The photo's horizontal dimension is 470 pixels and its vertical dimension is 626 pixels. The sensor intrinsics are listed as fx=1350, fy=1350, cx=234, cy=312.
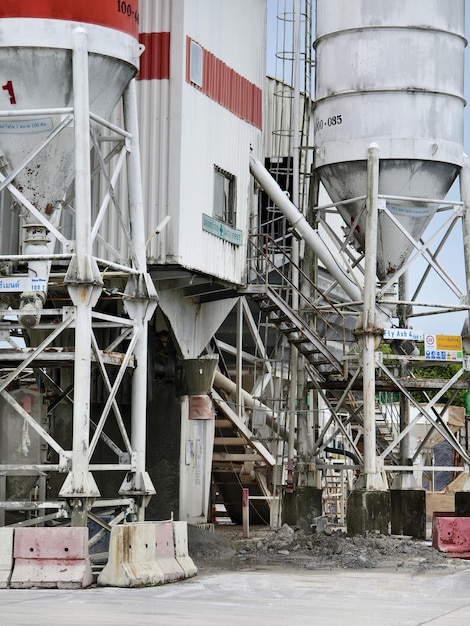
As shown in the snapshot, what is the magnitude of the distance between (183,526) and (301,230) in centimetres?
1096

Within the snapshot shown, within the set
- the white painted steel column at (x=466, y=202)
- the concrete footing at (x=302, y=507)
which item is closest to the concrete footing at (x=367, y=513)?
the concrete footing at (x=302, y=507)

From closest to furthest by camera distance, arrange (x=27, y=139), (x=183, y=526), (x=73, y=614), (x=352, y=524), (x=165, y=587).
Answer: (x=73, y=614), (x=165, y=587), (x=183, y=526), (x=27, y=139), (x=352, y=524)

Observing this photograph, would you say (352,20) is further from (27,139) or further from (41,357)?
(41,357)

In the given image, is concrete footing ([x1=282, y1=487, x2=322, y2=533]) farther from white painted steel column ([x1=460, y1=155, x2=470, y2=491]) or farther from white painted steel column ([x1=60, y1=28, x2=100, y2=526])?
white painted steel column ([x1=60, y1=28, x2=100, y2=526])

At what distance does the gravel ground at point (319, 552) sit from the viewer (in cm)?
2323

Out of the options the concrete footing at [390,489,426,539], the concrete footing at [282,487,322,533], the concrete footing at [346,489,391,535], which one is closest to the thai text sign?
the concrete footing at [390,489,426,539]

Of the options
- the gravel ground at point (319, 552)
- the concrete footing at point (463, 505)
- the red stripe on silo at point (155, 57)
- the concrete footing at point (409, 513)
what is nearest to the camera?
the gravel ground at point (319, 552)

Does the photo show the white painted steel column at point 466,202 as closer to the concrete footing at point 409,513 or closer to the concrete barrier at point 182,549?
the concrete footing at point 409,513

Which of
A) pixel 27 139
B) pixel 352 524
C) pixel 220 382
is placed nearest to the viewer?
pixel 27 139

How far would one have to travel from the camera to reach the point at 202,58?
27484 mm

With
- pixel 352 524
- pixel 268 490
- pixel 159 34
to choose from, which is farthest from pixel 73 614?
pixel 268 490

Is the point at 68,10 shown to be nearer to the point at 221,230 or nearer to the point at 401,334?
the point at 221,230

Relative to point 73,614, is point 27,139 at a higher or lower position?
higher

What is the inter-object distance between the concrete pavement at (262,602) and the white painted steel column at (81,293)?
2.32 m
